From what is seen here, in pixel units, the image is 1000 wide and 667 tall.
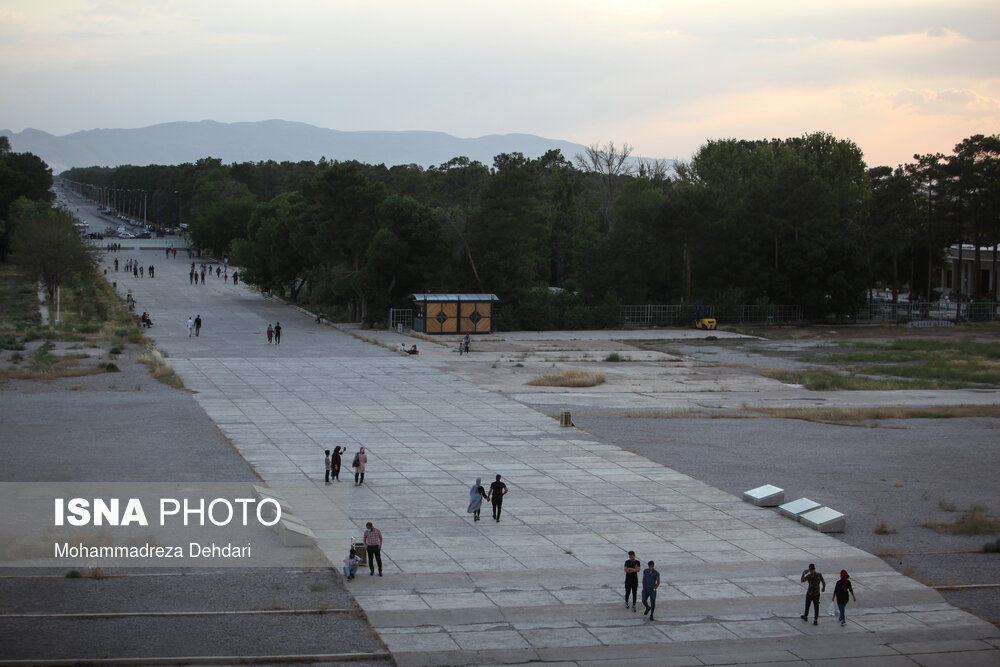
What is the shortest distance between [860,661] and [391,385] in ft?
93.3

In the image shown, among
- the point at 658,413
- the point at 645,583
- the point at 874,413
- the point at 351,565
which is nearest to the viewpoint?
the point at 645,583

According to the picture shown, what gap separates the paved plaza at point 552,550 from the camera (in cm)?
1595

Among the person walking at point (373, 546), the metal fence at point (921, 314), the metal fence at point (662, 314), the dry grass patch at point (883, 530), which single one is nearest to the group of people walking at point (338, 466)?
the person walking at point (373, 546)

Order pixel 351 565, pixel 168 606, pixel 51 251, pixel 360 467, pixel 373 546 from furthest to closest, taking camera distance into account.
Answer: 1. pixel 51 251
2. pixel 360 467
3. pixel 373 546
4. pixel 351 565
5. pixel 168 606

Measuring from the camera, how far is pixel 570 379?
44.2 meters

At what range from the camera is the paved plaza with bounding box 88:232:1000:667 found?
16.0 meters

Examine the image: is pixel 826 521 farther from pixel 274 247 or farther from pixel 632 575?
pixel 274 247

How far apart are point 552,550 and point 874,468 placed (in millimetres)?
12719

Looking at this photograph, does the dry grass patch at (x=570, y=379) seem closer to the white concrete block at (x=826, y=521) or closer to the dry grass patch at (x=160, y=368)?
the dry grass patch at (x=160, y=368)

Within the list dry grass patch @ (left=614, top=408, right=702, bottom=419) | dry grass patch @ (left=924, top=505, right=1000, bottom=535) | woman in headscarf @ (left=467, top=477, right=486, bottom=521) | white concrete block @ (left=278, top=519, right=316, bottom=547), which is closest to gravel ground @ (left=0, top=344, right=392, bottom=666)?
white concrete block @ (left=278, top=519, right=316, bottom=547)

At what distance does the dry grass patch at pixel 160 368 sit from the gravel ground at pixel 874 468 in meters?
16.4

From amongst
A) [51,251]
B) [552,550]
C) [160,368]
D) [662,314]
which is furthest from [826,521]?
[51,251]

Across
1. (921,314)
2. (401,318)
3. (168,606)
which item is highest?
(921,314)

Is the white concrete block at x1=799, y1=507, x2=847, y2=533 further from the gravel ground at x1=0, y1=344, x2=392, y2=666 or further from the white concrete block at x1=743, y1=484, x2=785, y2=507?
the gravel ground at x1=0, y1=344, x2=392, y2=666
